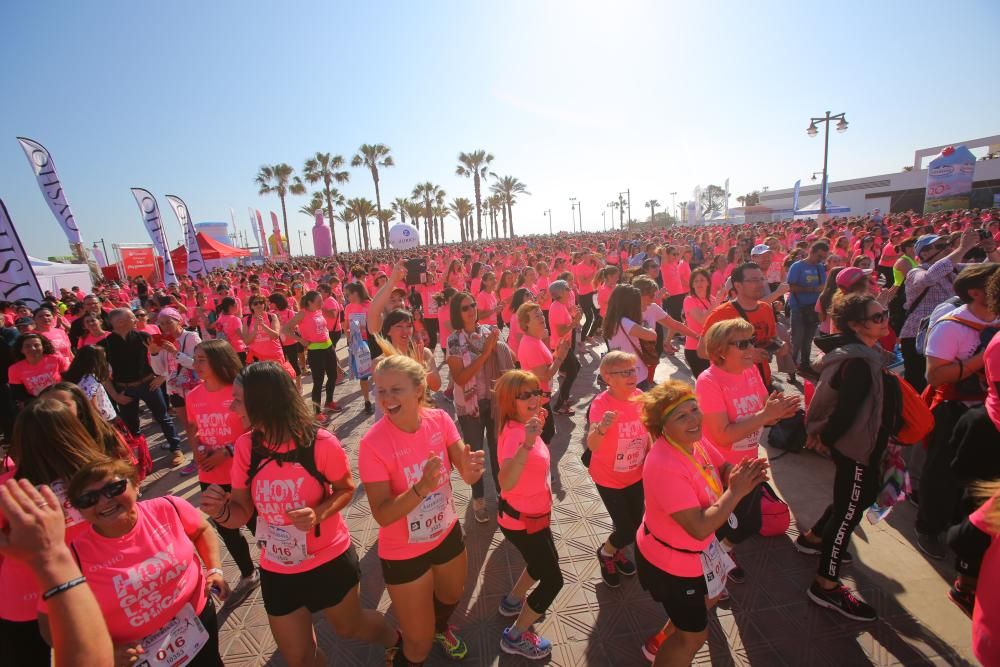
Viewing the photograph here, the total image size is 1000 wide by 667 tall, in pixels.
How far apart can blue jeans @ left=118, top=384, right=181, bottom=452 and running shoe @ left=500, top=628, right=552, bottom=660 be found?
5.34m

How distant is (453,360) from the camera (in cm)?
398

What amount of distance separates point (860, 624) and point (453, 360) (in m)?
3.32

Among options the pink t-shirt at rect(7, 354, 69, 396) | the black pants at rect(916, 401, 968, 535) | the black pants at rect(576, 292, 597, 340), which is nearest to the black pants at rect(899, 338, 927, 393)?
the black pants at rect(916, 401, 968, 535)

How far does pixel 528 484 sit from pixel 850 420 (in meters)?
1.96

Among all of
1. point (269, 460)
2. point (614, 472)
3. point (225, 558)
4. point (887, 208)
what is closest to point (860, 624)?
point (614, 472)

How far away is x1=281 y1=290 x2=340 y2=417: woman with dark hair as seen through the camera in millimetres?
6527

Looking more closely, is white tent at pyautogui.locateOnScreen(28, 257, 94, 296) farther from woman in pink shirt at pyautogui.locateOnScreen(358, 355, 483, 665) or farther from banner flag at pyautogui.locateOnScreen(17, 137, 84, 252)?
woman in pink shirt at pyautogui.locateOnScreen(358, 355, 483, 665)

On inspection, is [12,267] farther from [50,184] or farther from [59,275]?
[59,275]

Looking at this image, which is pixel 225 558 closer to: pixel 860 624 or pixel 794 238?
pixel 860 624

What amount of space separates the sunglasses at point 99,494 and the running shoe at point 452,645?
6.42 feet

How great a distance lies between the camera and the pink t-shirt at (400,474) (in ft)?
7.24

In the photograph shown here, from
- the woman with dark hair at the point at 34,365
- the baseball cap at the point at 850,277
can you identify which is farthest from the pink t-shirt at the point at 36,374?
the baseball cap at the point at 850,277

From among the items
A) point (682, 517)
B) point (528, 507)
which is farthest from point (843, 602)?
point (528, 507)

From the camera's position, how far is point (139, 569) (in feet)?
5.71
